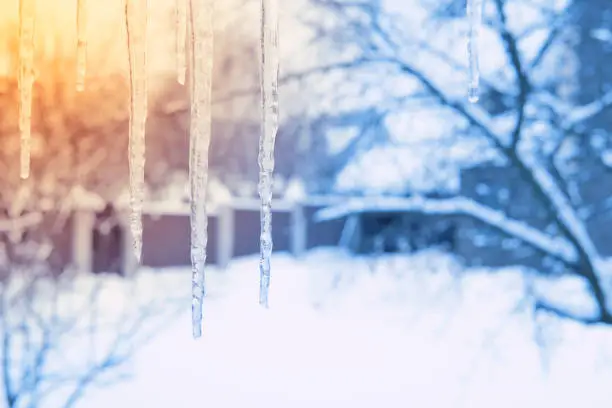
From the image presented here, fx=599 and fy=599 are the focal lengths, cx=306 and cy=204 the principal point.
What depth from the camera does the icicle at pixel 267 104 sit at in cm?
100

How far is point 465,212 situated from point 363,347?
479 mm

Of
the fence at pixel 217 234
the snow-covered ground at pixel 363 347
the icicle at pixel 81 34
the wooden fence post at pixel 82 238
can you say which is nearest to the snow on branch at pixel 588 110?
the snow-covered ground at pixel 363 347

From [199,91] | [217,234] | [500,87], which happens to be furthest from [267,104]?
[500,87]

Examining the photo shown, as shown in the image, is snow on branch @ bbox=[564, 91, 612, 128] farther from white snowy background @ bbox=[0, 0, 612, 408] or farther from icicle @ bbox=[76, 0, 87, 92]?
icicle @ bbox=[76, 0, 87, 92]

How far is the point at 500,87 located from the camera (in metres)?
1.75

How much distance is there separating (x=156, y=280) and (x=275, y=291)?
353 mm

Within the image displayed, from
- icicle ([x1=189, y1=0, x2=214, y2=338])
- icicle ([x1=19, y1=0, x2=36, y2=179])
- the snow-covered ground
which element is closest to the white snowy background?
the snow-covered ground

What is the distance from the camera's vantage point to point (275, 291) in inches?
66.4

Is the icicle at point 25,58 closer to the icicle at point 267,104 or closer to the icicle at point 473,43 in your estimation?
the icicle at point 267,104

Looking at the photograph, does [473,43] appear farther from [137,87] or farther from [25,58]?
[25,58]

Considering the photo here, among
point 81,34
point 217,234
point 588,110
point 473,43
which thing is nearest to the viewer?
point 81,34

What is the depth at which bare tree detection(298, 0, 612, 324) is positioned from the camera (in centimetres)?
165

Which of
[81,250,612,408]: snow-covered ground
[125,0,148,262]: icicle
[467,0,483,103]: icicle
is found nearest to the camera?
[125,0,148,262]: icicle

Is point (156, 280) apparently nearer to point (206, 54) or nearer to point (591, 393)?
point (206, 54)
